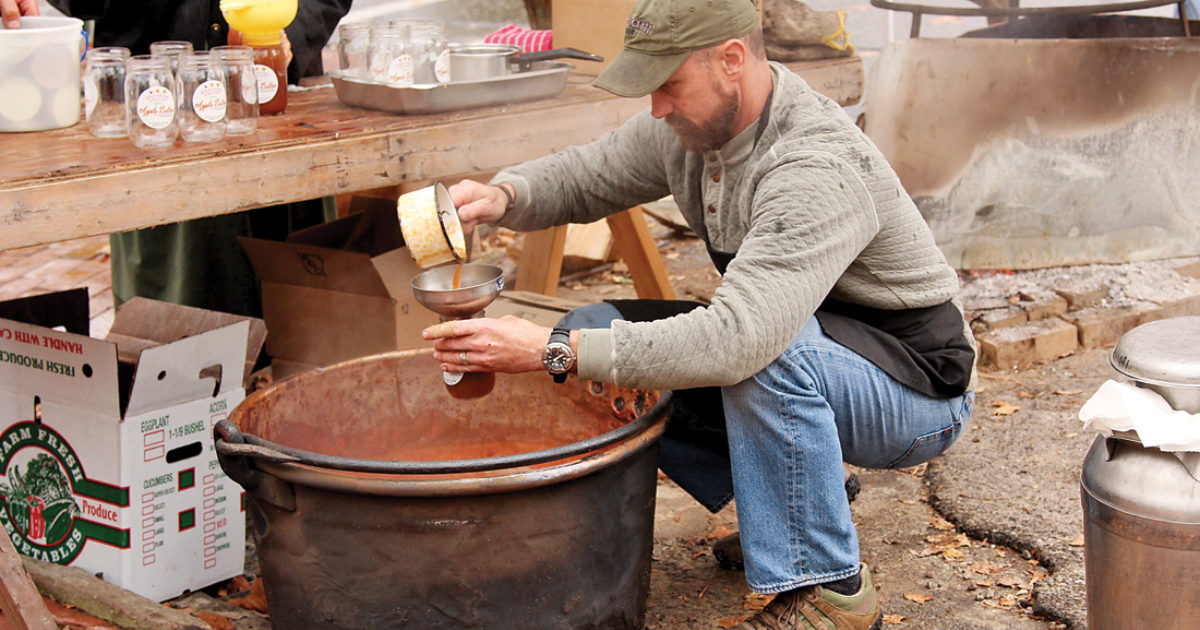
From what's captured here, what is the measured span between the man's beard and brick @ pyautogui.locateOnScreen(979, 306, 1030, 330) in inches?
81.6

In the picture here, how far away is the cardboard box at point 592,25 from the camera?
3.46 m

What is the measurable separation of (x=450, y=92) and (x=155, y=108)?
73cm

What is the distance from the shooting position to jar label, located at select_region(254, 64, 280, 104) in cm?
292

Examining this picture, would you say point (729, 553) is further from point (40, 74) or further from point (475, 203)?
point (40, 74)

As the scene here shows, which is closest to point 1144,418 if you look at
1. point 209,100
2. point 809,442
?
point 809,442

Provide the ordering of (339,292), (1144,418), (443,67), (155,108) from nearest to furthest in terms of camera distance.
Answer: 1. (1144,418)
2. (155,108)
3. (443,67)
4. (339,292)

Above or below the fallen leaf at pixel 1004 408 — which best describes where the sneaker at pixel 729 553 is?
below

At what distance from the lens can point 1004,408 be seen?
3.68 meters

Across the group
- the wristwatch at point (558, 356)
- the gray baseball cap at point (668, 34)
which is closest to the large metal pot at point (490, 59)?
the gray baseball cap at point (668, 34)

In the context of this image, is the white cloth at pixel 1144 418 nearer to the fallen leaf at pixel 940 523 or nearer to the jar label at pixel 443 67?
the fallen leaf at pixel 940 523

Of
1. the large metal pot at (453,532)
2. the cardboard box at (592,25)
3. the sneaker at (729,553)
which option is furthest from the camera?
the cardboard box at (592,25)

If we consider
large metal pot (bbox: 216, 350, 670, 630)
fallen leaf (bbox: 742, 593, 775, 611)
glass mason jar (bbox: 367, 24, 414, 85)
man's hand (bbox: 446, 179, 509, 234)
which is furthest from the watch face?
glass mason jar (bbox: 367, 24, 414, 85)

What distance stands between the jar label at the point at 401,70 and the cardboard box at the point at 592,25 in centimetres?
74

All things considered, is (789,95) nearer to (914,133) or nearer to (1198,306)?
(914,133)
